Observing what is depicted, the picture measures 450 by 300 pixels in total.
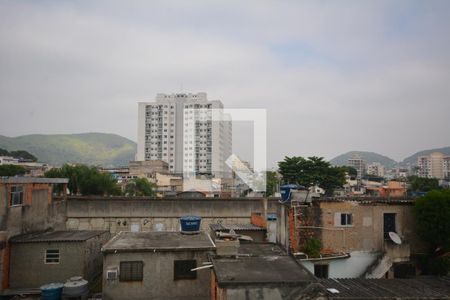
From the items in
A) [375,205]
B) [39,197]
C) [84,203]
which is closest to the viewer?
[375,205]

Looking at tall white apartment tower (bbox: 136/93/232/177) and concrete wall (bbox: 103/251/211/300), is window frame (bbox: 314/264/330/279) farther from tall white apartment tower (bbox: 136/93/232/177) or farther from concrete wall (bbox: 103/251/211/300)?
tall white apartment tower (bbox: 136/93/232/177)

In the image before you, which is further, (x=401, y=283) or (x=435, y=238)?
(x=435, y=238)

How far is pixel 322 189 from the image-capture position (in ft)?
149

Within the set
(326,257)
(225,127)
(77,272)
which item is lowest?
(77,272)

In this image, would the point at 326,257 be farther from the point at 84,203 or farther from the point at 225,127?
the point at 225,127

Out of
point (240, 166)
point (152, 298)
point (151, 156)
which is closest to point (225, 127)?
point (151, 156)

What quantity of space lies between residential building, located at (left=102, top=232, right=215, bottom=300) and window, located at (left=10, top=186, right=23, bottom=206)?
710cm

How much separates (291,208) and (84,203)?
787 inches

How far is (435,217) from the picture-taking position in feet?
51.0

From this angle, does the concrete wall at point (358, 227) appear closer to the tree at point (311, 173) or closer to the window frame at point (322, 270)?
the window frame at point (322, 270)

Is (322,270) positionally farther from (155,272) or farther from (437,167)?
(437,167)

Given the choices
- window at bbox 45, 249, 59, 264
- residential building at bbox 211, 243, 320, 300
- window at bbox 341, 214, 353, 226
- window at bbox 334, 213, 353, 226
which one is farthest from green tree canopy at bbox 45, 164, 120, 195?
residential building at bbox 211, 243, 320, 300

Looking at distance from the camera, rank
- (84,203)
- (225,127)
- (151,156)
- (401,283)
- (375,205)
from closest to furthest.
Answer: (401,283) < (375,205) < (84,203) < (225,127) < (151,156)

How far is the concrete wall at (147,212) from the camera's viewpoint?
29.0 meters
